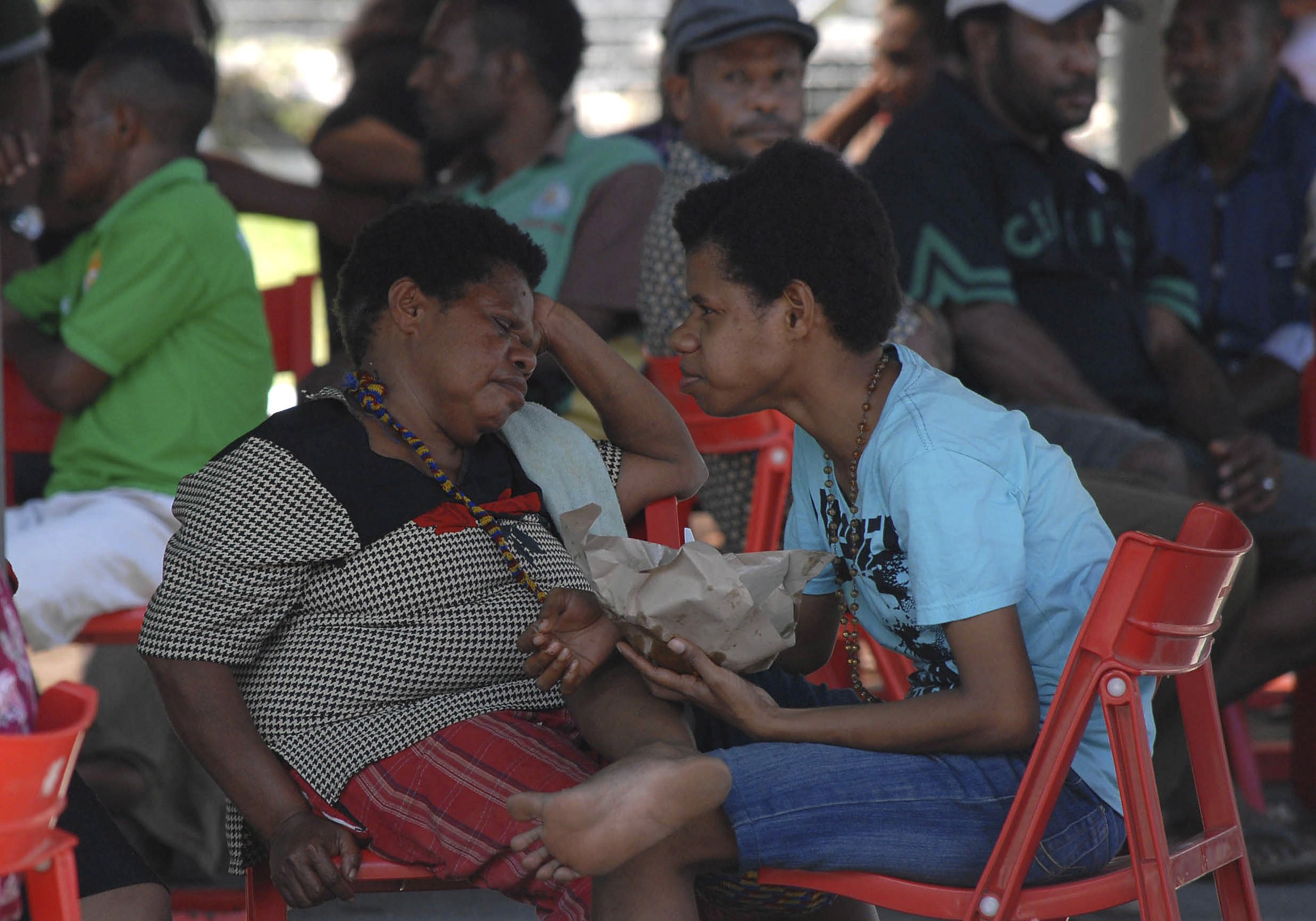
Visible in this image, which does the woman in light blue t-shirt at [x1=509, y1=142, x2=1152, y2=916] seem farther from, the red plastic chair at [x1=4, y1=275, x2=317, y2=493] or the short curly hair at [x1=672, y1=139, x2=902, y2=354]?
the red plastic chair at [x1=4, y1=275, x2=317, y2=493]

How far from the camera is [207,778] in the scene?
127 inches

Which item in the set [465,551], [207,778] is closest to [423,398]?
[465,551]

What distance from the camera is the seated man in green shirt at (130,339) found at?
311 centimetres

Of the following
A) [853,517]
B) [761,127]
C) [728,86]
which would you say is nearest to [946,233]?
[761,127]

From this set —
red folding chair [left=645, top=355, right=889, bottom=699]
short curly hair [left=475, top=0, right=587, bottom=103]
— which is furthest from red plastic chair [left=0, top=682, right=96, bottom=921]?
short curly hair [left=475, top=0, right=587, bottom=103]

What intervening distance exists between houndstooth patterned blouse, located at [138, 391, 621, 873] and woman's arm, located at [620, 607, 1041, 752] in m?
0.32

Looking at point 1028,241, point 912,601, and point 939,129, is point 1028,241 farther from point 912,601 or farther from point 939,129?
point 912,601

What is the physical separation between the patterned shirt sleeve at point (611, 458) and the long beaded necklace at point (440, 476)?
276 mm

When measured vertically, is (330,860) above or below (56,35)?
below

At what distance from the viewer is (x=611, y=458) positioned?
Result: 2.60 meters

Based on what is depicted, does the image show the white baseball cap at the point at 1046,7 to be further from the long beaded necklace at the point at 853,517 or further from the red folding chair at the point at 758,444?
the long beaded necklace at the point at 853,517

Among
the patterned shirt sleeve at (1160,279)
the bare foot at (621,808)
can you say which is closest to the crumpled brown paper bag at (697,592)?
the bare foot at (621,808)

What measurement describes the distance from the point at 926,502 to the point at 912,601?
0.55ft

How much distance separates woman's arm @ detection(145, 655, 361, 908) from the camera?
82.0 inches
